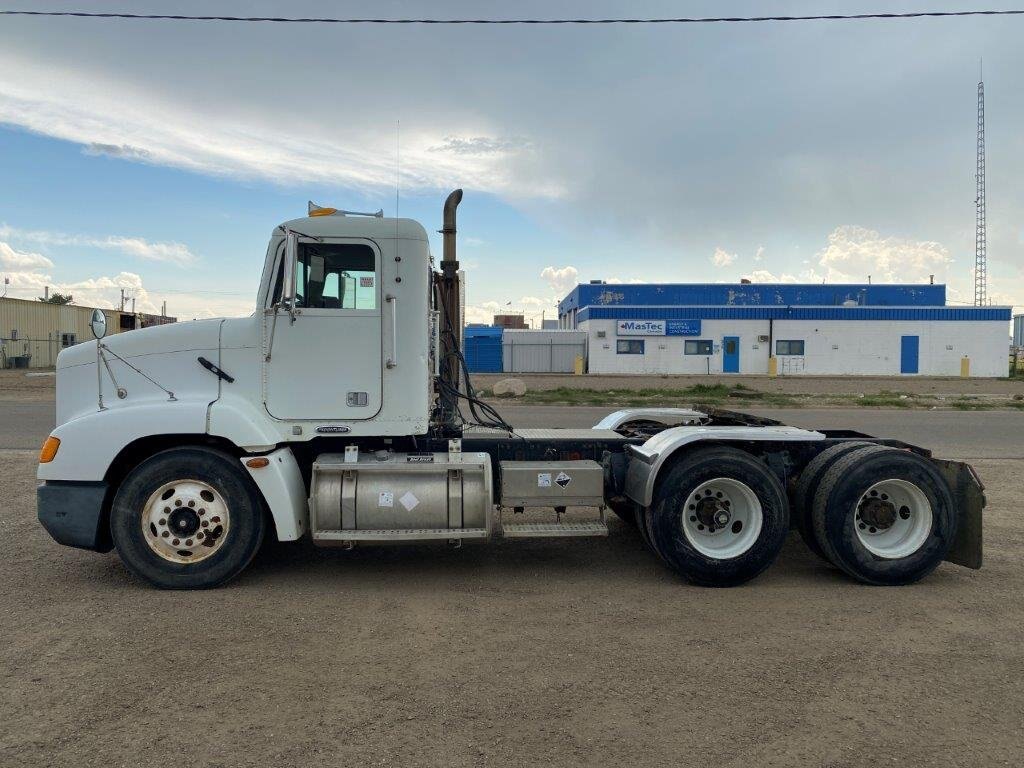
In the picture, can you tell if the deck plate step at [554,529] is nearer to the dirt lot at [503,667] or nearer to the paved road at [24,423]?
the dirt lot at [503,667]

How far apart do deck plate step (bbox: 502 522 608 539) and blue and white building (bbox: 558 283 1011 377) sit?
4066cm

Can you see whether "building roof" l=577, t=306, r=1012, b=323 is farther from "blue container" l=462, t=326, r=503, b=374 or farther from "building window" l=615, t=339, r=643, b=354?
"blue container" l=462, t=326, r=503, b=374

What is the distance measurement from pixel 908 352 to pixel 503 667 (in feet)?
158

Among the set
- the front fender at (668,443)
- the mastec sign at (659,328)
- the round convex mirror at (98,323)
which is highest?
the mastec sign at (659,328)

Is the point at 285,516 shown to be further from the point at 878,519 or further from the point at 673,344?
the point at 673,344

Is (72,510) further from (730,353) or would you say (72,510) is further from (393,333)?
(730,353)

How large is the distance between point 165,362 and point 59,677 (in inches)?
96.9

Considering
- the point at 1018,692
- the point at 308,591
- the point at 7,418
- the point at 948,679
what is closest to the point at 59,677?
the point at 308,591

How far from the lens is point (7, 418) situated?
16797 mm

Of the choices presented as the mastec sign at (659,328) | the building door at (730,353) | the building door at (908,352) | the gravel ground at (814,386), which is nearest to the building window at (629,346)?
the mastec sign at (659,328)

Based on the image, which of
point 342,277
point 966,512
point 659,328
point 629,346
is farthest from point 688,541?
point 629,346

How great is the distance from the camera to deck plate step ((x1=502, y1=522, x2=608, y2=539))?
5711 millimetres

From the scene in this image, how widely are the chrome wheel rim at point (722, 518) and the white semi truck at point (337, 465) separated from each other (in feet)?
0.05

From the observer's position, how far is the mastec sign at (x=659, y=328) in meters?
45.4
